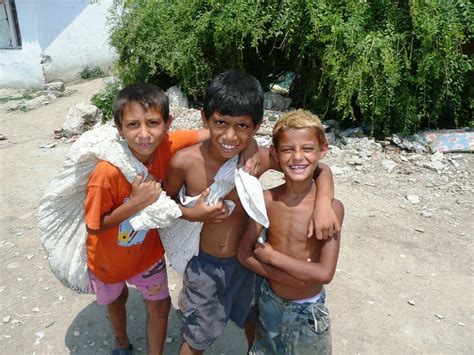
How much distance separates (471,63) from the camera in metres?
5.11

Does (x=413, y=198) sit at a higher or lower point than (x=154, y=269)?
lower

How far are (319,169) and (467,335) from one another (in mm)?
1478

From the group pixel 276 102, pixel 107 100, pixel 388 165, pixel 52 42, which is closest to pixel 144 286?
pixel 388 165

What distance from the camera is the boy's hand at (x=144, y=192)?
1.74 m

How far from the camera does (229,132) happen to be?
5.65 ft

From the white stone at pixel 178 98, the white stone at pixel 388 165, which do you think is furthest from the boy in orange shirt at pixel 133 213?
the white stone at pixel 178 98

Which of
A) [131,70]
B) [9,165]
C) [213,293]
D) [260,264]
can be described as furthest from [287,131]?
[131,70]

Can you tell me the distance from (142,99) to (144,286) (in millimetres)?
898

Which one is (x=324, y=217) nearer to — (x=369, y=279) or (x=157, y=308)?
(x=157, y=308)

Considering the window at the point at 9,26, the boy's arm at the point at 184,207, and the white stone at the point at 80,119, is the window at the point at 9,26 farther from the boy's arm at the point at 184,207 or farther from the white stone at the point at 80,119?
the boy's arm at the point at 184,207

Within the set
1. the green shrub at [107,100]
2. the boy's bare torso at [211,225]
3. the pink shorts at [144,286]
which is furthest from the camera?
the green shrub at [107,100]

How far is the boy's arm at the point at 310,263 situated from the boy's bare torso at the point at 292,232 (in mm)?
55

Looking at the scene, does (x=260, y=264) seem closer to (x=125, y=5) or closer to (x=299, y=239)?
(x=299, y=239)

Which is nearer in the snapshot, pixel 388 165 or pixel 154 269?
pixel 154 269
